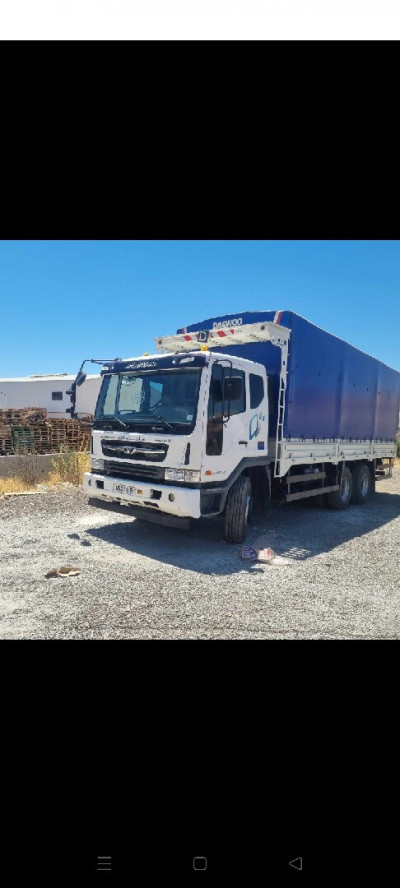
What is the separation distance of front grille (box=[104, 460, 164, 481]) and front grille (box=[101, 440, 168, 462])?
0.34ft

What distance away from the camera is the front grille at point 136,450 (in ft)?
17.3

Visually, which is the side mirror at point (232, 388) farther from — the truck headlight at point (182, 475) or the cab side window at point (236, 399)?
the truck headlight at point (182, 475)

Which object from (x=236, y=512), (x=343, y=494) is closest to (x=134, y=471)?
(x=236, y=512)

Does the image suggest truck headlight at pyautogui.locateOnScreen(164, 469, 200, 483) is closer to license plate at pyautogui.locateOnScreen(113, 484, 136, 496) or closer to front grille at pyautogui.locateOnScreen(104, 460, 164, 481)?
front grille at pyautogui.locateOnScreen(104, 460, 164, 481)

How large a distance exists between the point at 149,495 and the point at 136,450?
0.58 m

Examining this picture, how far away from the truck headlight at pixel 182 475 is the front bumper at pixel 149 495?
0.10 meters

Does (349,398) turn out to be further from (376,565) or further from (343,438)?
(376,565)

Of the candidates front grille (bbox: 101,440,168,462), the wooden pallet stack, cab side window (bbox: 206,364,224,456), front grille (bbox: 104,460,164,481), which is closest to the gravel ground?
front grille (bbox: 104,460,164,481)

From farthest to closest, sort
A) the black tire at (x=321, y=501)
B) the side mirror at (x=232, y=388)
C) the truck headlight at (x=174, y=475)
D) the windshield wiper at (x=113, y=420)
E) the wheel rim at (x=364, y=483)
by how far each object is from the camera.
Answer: the wheel rim at (x=364, y=483) < the black tire at (x=321, y=501) < the windshield wiper at (x=113, y=420) < the side mirror at (x=232, y=388) < the truck headlight at (x=174, y=475)

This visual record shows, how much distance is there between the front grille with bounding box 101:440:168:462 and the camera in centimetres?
529

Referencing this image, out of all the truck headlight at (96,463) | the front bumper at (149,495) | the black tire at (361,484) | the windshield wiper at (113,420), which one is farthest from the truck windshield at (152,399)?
the black tire at (361,484)

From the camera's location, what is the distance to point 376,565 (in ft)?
17.2

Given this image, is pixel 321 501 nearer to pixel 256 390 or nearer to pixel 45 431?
pixel 256 390

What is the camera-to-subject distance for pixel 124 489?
554 cm
